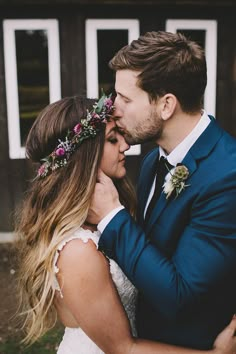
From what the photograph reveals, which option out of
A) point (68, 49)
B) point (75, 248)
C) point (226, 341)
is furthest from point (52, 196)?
point (68, 49)

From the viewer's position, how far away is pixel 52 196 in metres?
2.58

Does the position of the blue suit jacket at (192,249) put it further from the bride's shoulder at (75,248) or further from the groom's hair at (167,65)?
the groom's hair at (167,65)

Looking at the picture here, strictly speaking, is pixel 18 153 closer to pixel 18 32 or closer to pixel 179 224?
pixel 18 32

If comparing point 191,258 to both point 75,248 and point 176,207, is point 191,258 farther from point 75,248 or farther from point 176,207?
point 75,248

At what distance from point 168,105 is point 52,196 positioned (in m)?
0.76

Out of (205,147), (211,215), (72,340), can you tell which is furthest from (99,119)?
(72,340)

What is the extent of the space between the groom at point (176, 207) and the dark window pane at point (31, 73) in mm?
4488

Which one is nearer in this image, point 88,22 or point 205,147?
point 205,147

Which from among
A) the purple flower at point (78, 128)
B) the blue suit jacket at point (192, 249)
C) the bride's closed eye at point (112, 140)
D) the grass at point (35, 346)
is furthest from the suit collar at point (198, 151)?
the grass at point (35, 346)

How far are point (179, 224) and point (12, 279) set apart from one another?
4.29 metres

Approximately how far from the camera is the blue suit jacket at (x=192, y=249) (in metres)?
2.23

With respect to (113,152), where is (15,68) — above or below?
above

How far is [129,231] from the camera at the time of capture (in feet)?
7.55

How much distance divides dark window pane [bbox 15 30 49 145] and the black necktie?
451 cm
